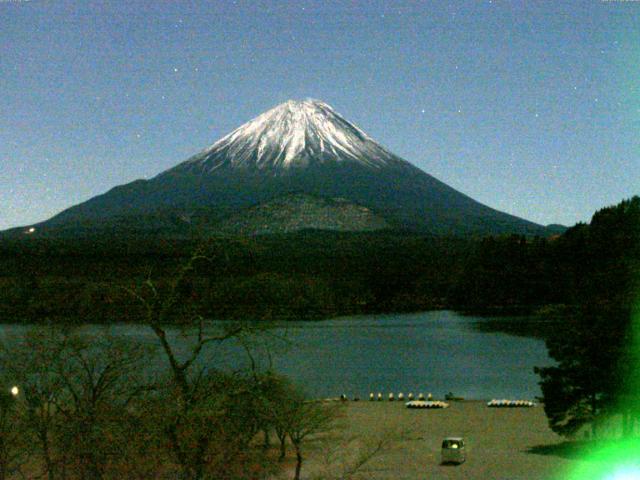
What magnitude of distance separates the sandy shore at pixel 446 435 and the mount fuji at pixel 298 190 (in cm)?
8083

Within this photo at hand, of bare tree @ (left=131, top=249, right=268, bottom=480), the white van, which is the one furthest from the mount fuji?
bare tree @ (left=131, top=249, right=268, bottom=480)

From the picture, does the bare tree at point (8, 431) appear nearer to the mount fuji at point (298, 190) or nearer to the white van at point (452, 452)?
the white van at point (452, 452)

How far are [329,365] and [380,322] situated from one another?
31.0 m

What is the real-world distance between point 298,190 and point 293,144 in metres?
29.5

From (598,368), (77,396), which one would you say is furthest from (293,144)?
(77,396)

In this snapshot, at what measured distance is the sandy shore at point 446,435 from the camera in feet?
60.8

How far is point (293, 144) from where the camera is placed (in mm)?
180125

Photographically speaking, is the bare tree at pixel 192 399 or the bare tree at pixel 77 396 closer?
the bare tree at pixel 192 399

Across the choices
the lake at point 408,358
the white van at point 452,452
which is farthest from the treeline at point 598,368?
the lake at point 408,358

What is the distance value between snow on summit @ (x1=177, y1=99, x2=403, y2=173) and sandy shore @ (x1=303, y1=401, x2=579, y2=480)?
139 metres

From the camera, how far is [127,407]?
805 cm

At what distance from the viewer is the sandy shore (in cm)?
1853

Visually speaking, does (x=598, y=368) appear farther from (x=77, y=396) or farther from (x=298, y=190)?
(x=298, y=190)

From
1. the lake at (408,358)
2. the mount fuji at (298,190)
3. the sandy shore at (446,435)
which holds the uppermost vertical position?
the mount fuji at (298,190)
